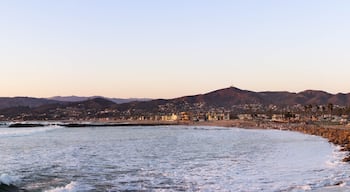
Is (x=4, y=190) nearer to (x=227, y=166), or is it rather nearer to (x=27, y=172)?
(x=27, y=172)

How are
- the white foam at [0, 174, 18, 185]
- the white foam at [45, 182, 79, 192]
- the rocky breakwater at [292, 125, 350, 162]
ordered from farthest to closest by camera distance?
1. the rocky breakwater at [292, 125, 350, 162]
2. the white foam at [0, 174, 18, 185]
3. the white foam at [45, 182, 79, 192]

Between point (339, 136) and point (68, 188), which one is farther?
point (339, 136)

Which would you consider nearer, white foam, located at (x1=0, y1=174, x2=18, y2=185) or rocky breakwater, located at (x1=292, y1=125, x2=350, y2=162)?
white foam, located at (x1=0, y1=174, x2=18, y2=185)

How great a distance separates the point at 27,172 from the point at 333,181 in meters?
13.5

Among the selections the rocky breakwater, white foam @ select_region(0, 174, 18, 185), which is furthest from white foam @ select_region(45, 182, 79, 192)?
the rocky breakwater

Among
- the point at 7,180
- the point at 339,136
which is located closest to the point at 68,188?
the point at 7,180

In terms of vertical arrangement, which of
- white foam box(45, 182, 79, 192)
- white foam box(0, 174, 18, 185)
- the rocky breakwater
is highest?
the rocky breakwater

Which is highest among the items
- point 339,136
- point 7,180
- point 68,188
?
point 339,136

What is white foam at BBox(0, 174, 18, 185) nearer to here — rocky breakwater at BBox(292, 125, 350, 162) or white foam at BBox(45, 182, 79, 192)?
white foam at BBox(45, 182, 79, 192)

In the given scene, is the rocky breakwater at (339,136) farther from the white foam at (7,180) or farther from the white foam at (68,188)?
the white foam at (7,180)

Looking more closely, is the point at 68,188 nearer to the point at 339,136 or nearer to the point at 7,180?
the point at 7,180

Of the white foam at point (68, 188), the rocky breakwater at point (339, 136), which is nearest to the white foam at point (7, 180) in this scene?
the white foam at point (68, 188)

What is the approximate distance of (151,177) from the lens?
781 inches

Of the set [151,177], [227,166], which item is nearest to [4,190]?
[151,177]
